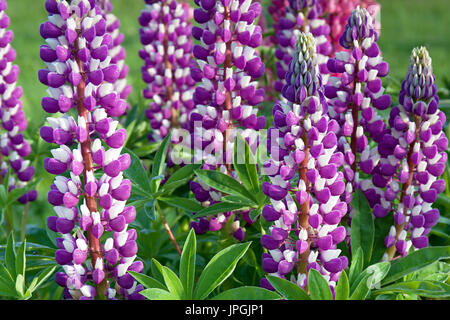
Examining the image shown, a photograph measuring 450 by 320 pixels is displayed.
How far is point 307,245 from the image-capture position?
5.62 feet

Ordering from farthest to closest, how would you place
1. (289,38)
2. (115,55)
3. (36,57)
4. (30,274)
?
1. (36,57)
2. (115,55)
3. (289,38)
4. (30,274)

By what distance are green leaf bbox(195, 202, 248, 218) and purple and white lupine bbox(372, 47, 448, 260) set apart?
1.50ft

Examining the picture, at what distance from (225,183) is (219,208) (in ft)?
0.30

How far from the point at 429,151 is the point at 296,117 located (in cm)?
52

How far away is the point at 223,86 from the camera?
2.07 metres

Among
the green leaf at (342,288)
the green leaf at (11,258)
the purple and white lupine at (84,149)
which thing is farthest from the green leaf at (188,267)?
the green leaf at (11,258)

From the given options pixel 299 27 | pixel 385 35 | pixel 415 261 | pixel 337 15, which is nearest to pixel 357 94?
pixel 415 261

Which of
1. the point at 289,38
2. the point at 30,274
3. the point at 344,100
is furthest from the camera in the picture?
the point at 289,38

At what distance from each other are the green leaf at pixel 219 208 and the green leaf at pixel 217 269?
19 centimetres

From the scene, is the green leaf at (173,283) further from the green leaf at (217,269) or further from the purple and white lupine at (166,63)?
the purple and white lupine at (166,63)

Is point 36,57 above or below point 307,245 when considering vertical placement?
above

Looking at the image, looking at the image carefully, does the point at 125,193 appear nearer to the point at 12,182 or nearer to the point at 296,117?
the point at 296,117

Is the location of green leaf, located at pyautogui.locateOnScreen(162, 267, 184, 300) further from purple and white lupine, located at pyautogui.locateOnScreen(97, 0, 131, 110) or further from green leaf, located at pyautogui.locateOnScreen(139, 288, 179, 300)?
purple and white lupine, located at pyautogui.locateOnScreen(97, 0, 131, 110)

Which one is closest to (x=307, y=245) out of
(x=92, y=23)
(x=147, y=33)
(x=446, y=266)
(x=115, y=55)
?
(x=446, y=266)
